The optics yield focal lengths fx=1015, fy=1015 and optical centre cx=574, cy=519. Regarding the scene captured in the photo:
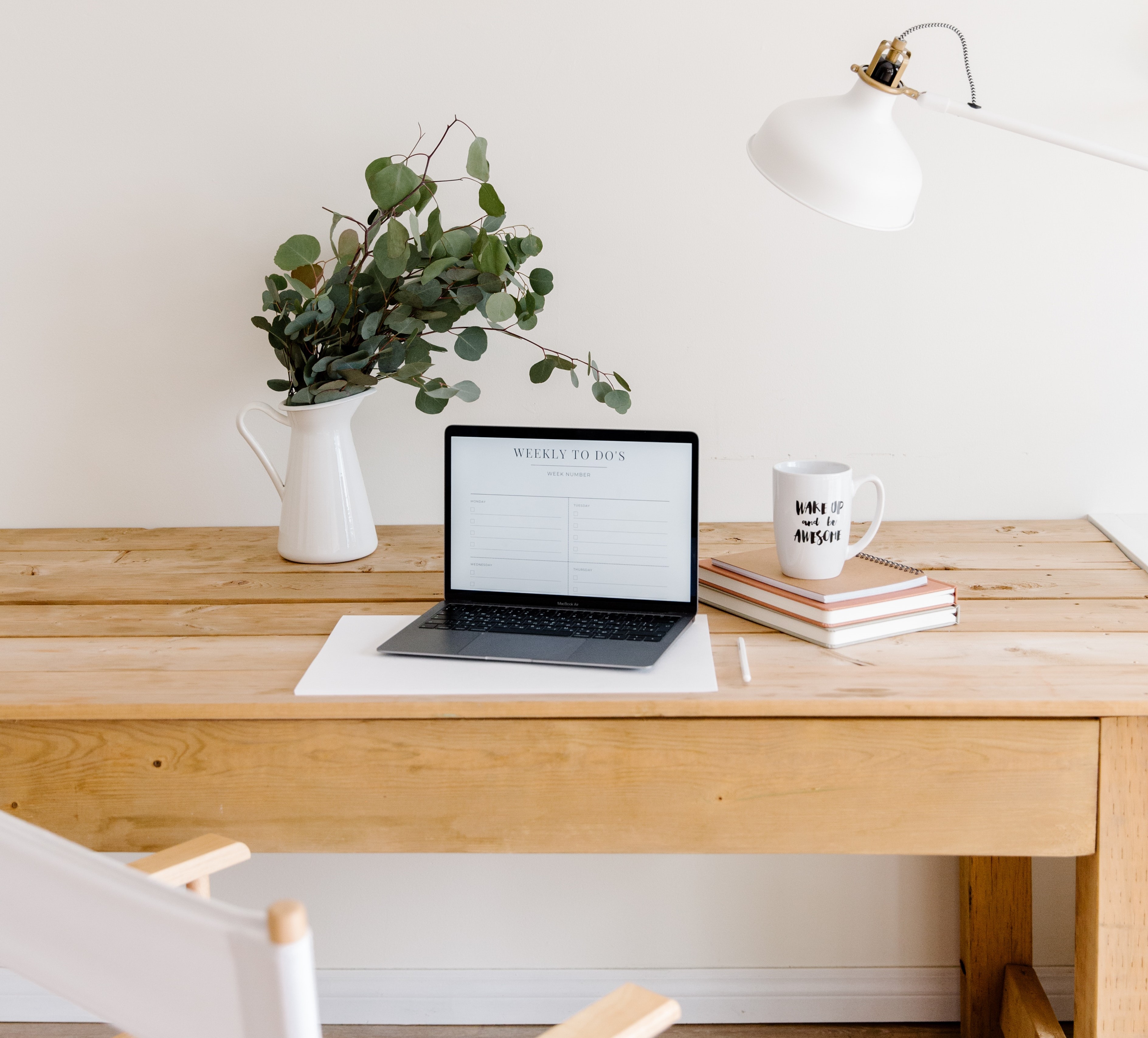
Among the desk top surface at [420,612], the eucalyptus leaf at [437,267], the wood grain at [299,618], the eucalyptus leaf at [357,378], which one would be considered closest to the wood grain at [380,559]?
the desk top surface at [420,612]

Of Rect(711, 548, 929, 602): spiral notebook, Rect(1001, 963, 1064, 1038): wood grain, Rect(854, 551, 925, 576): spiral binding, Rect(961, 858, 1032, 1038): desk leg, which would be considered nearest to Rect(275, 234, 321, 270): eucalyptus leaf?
Rect(711, 548, 929, 602): spiral notebook

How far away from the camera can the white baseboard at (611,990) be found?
5.09 feet

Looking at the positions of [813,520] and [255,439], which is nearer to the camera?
[813,520]

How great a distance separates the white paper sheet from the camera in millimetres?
912

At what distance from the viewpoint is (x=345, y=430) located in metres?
1.30

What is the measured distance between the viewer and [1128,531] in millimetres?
1363

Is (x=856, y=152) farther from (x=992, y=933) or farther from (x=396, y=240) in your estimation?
(x=992, y=933)

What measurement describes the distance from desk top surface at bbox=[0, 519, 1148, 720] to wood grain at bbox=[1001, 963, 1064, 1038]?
569 millimetres

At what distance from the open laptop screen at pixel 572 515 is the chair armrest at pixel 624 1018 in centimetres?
48

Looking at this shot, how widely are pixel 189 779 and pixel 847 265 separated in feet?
3.47

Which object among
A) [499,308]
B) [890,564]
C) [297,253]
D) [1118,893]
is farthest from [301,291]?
[1118,893]

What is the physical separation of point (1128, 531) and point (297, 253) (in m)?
1.14

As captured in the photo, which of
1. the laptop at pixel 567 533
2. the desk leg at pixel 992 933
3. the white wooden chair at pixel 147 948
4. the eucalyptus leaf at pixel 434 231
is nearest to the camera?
the white wooden chair at pixel 147 948

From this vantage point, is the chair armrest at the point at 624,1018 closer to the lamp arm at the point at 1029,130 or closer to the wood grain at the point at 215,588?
the wood grain at the point at 215,588
